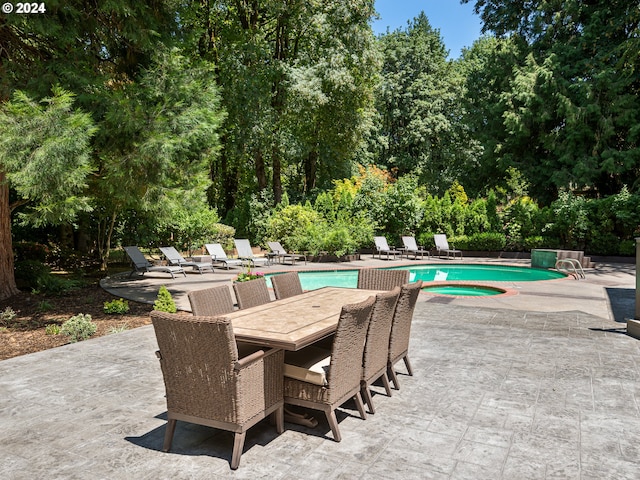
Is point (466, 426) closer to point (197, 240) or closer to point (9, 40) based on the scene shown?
point (9, 40)

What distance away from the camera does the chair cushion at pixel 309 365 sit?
3209 millimetres

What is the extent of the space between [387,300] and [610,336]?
4.15 meters

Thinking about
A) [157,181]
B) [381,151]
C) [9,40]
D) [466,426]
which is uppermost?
[381,151]

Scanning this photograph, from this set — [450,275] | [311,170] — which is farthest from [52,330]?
[311,170]

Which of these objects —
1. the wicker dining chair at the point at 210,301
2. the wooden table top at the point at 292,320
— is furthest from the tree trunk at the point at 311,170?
the wicker dining chair at the point at 210,301

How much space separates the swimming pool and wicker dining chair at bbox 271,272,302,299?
7.78 metres

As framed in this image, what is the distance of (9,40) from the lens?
7.83 metres

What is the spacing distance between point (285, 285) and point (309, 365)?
69.5 inches

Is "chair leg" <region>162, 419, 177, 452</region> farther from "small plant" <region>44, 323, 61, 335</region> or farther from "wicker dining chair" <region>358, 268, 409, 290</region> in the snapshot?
"small plant" <region>44, 323, 61, 335</region>

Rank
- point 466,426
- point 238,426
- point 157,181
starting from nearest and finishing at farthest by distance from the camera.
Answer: point 238,426
point 466,426
point 157,181

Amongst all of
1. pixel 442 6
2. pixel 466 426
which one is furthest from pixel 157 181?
pixel 442 6

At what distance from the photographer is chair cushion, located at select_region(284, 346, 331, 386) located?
3.21m

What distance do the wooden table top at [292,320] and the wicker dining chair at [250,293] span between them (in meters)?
0.31

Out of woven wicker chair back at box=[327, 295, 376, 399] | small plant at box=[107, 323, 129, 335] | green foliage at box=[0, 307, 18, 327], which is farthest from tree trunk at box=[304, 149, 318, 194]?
woven wicker chair back at box=[327, 295, 376, 399]
